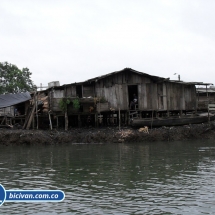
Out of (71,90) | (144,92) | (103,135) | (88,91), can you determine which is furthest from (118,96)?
(103,135)

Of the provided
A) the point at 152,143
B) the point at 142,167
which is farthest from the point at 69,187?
the point at 152,143

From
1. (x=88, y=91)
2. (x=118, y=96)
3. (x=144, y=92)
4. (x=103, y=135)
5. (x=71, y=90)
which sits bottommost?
(x=103, y=135)

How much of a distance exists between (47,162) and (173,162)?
5.91 meters

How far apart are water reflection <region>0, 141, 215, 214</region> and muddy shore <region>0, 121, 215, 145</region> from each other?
3372mm

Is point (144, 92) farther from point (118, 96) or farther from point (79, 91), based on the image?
point (79, 91)

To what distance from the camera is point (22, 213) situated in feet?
26.3

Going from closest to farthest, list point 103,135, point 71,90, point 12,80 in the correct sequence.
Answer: point 103,135, point 71,90, point 12,80

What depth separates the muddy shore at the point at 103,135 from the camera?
22953 millimetres

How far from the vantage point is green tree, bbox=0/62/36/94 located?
38.6m

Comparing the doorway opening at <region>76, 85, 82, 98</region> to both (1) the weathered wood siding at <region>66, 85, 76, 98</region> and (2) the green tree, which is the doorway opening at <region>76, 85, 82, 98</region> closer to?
(1) the weathered wood siding at <region>66, 85, 76, 98</region>

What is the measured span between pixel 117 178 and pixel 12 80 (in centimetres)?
3054

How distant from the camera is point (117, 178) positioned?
11.6 meters

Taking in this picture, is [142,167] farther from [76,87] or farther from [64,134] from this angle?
[76,87]

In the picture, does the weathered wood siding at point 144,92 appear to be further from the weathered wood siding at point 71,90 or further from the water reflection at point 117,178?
the water reflection at point 117,178
